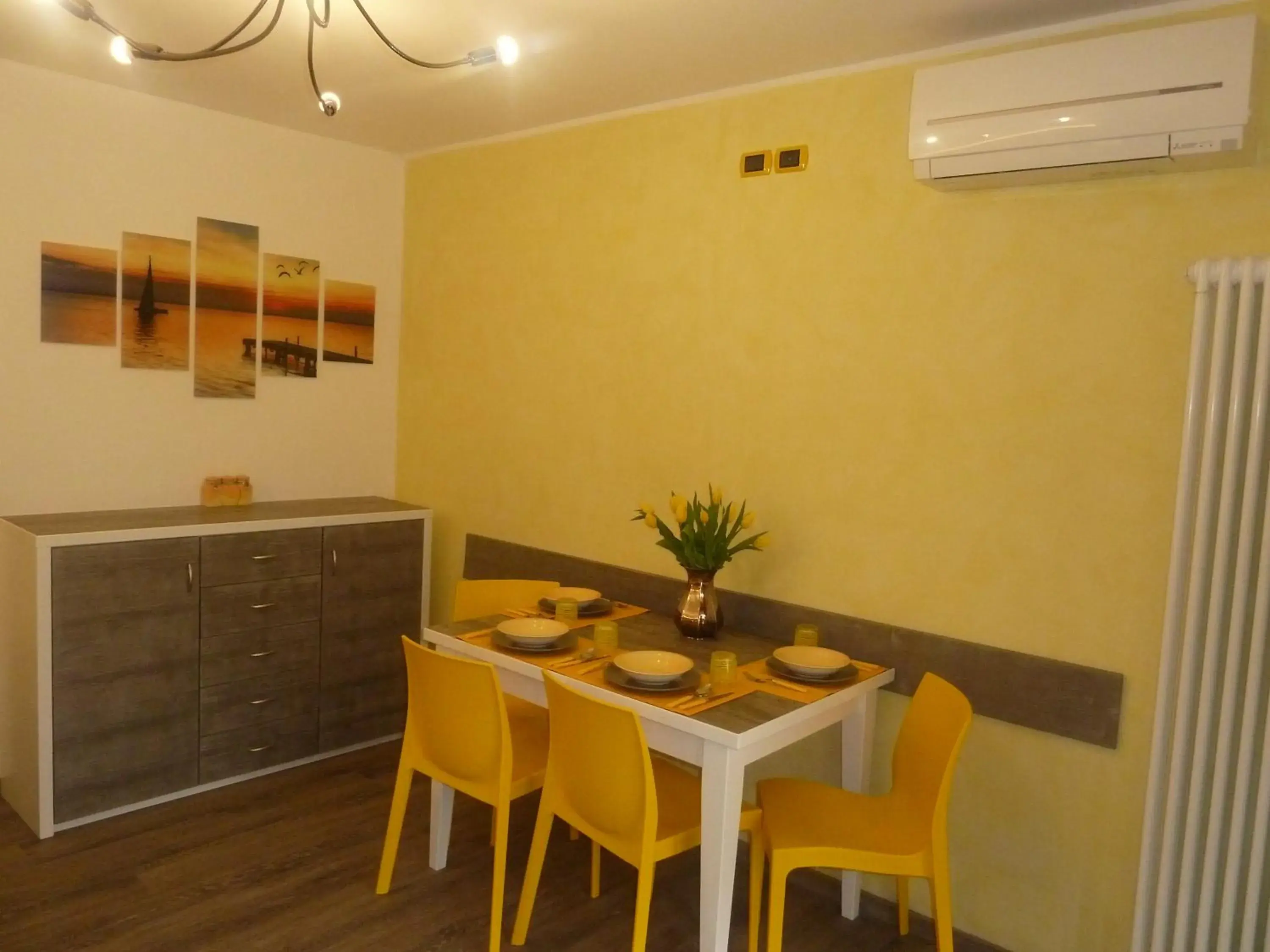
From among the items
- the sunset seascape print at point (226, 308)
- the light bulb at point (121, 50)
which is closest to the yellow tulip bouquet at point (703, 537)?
the light bulb at point (121, 50)

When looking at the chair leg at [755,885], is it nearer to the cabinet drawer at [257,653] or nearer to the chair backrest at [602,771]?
the chair backrest at [602,771]

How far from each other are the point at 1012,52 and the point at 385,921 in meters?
2.94

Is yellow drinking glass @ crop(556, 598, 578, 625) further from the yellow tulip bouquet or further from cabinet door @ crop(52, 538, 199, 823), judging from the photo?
cabinet door @ crop(52, 538, 199, 823)

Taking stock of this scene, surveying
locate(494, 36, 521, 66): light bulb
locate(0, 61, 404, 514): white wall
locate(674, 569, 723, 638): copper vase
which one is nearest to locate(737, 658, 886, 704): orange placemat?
locate(674, 569, 723, 638): copper vase

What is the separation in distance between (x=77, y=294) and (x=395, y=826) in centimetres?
226

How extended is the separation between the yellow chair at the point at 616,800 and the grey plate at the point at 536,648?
327 mm

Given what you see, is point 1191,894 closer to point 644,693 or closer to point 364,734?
point 644,693

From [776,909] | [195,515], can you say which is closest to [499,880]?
[776,909]

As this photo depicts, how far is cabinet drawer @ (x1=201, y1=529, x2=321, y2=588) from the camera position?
134 inches

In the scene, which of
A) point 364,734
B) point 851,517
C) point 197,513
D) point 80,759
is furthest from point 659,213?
point 80,759

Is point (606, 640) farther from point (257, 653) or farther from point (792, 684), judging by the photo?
point (257, 653)

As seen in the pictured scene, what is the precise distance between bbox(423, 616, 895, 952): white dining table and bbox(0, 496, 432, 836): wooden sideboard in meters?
1.22

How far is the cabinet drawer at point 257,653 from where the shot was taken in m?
3.44

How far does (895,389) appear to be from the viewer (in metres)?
2.84
